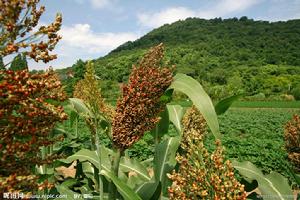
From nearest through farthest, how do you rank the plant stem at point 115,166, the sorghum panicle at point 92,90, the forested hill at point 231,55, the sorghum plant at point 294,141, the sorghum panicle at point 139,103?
the sorghum panicle at point 92,90 < the sorghum panicle at point 139,103 < the plant stem at point 115,166 < the sorghum plant at point 294,141 < the forested hill at point 231,55

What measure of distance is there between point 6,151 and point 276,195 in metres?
1.80

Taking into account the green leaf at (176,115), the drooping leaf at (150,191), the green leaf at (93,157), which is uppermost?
the green leaf at (176,115)

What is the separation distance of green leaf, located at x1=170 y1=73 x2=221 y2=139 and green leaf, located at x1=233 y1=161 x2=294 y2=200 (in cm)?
80

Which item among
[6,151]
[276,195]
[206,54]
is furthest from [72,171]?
[206,54]

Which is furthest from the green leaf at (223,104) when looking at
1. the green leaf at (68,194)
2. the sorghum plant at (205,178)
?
the green leaf at (68,194)

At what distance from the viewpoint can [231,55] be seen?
305ft

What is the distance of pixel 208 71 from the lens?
261 feet

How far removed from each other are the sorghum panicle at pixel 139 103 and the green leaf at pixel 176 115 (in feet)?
3.23

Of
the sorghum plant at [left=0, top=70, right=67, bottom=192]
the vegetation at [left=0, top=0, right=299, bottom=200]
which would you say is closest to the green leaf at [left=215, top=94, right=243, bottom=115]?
the vegetation at [left=0, top=0, right=299, bottom=200]

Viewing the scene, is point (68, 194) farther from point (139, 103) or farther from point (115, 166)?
point (139, 103)

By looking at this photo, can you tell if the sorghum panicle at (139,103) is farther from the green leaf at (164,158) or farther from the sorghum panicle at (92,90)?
the green leaf at (164,158)

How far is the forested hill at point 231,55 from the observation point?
6731 centimetres

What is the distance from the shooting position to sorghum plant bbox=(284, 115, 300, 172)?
284cm

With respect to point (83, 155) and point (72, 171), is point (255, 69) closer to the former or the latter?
point (72, 171)
